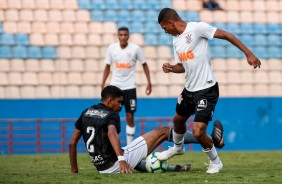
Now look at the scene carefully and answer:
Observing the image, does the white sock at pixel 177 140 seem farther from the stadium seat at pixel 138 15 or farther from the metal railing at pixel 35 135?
the stadium seat at pixel 138 15

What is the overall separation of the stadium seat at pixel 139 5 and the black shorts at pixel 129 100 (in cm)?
712

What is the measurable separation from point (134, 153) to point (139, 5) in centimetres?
1288

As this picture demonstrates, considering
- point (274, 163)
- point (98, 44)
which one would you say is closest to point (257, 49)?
point (98, 44)

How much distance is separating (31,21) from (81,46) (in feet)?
5.01

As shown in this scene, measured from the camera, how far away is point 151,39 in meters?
22.0

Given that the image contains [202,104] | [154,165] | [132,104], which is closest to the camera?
[202,104]

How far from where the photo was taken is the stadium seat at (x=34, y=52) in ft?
68.4

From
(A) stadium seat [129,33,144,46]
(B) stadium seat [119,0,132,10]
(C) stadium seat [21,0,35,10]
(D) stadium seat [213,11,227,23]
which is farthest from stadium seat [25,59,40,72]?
(D) stadium seat [213,11,227,23]

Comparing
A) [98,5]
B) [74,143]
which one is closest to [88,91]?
[98,5]

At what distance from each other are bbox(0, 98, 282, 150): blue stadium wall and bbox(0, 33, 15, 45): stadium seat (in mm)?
2541

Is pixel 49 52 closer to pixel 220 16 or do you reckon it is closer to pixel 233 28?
pixel 220 16

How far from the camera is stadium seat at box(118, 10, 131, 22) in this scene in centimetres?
2216

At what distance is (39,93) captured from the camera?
2011 centimetres

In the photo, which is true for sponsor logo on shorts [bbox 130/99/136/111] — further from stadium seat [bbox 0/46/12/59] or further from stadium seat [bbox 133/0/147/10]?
stadium seat [bbox 133/0/147/10]
